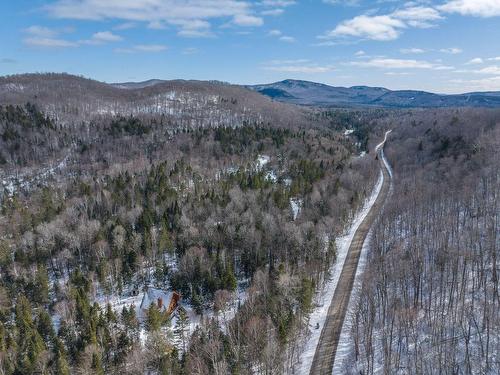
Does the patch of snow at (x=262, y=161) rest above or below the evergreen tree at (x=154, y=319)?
above

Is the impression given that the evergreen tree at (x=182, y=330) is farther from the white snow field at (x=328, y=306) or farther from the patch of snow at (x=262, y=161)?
the patch of snow at (x=262, y=161)

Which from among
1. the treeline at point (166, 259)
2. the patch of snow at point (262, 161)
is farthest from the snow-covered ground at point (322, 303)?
the patch of snow at point (262, 161)

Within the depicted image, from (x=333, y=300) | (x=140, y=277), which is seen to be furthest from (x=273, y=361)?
(x=140, y=277)

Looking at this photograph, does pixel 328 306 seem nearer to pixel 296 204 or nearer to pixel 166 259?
pixel 166 259

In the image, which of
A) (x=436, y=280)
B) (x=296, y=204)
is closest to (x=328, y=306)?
(x=436, y=280)

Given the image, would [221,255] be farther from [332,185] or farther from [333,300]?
[332,185]

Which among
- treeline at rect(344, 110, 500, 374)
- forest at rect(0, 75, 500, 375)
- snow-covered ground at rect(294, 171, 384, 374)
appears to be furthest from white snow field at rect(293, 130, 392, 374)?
treeline at rect(344, 110, 500, 374)
